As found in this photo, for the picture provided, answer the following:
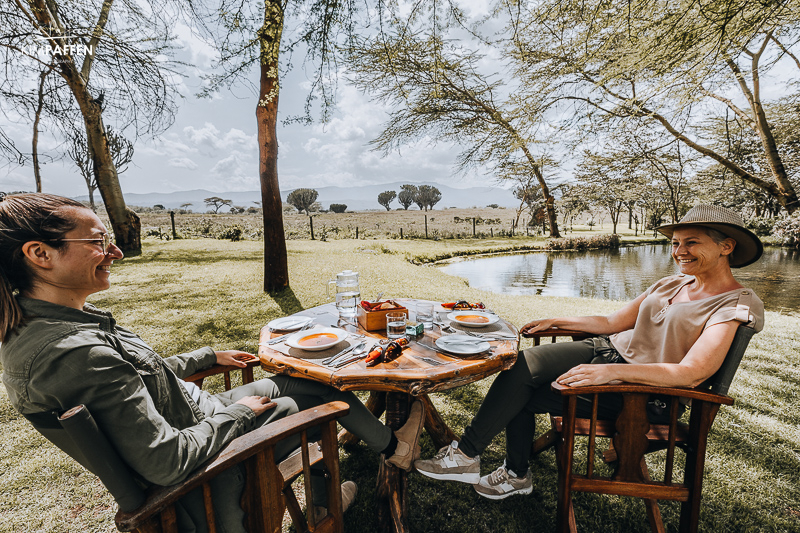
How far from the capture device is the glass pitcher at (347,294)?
7.50 feet

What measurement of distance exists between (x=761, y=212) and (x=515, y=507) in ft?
135

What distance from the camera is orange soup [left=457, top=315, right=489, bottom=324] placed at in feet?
6.51

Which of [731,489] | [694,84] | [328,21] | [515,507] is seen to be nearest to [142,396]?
Result: [515,507]

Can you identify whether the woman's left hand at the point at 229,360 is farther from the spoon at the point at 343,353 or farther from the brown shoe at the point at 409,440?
the brown shoe at the point at 409,440

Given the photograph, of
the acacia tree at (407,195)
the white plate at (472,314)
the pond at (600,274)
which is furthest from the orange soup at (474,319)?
the acacia tree at (407,195)

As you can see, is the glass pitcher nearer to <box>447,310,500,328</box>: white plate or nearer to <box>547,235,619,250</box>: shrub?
<box>447,310,500,328</box>: white plate

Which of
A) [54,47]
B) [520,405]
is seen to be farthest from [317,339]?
Result: [54,47]

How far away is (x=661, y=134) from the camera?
304 inches

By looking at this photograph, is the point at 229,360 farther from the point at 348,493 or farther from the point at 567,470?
the point at 567,470

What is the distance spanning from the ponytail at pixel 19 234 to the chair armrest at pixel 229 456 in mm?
598

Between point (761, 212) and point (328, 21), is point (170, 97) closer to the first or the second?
point (328, 21)

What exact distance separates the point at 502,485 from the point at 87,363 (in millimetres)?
1934

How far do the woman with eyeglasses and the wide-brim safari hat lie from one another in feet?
7.50

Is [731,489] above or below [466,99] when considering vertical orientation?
below
